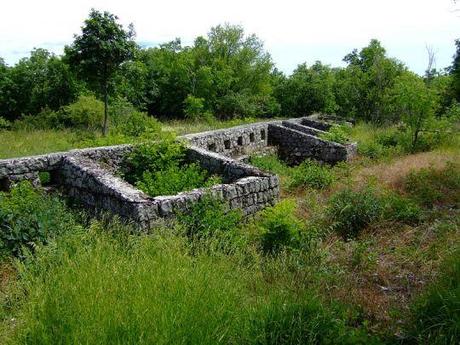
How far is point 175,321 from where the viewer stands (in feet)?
11.3

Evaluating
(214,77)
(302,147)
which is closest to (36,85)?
(214,77)

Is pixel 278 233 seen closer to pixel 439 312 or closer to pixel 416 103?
pixel 439 312

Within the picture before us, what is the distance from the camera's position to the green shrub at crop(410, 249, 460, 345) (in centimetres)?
381

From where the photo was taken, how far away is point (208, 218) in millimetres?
7281

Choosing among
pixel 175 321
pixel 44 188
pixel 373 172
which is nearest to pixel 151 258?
pixel 175 321

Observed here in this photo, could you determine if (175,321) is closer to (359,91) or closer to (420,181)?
(420,181)

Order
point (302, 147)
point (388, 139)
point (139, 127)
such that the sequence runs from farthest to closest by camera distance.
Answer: point (388, 139) → point (302, 147) → point (139, 127)

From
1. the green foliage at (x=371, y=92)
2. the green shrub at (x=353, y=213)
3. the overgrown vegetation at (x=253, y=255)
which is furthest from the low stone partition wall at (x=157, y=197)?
the green foliage at (x=371, y=92)

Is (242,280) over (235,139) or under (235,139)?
under

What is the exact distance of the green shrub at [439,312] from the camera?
150 inches

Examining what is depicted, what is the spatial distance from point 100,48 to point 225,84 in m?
18.3

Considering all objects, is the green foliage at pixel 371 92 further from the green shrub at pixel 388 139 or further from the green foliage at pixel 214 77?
the green shrub at pixel 388 139

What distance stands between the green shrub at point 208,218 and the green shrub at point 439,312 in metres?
3.28

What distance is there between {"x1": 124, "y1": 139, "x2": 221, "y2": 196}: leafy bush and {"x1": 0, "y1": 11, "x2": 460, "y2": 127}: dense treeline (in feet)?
24.0
